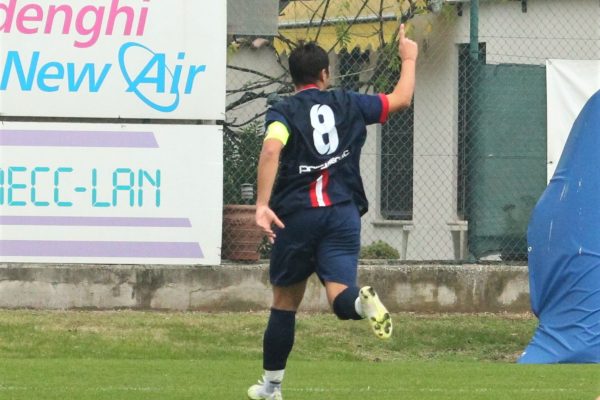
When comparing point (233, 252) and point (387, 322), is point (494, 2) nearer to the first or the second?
point (233, 252)

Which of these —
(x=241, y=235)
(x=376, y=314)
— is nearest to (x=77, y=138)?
(x=241, y=235)

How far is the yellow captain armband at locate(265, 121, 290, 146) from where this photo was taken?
7035 mm

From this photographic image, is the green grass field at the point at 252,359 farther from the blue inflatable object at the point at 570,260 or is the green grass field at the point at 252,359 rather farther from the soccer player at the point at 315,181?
the soccer player at the point at 315,181

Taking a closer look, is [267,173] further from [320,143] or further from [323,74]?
[323,74]

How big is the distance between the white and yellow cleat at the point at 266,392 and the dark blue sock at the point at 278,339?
0.10 m

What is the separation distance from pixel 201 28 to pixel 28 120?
1735mm

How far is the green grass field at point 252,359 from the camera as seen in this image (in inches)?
326

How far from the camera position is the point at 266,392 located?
24.5 ft

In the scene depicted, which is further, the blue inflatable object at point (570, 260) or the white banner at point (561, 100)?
the white banner at point (561, 100)

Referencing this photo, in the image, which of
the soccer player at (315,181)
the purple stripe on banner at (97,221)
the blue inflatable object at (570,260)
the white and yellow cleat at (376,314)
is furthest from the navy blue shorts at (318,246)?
the purple stripe on banner at (97,221)

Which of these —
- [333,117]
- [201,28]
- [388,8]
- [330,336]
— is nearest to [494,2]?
[388,8]

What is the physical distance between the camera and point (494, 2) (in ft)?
48.8

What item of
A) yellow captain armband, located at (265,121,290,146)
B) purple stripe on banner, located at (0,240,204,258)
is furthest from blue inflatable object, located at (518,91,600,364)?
yellow captain armband, located at (265,121,290,146)

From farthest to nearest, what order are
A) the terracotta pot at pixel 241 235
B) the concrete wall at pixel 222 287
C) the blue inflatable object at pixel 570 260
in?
the terracotta pot at pixel 241 235, the concrete wall at pixel 222 287, the blue inflatable object at pixel 570 260
